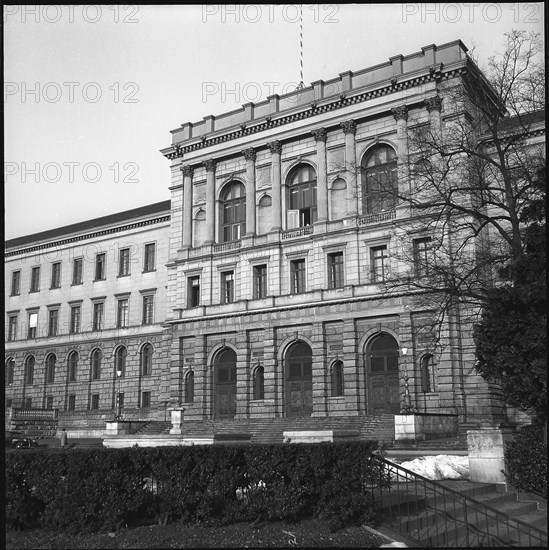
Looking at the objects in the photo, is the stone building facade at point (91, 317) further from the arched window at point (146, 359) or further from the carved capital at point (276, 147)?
the carved capital at point (276, 147)

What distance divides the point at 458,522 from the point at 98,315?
5689cm

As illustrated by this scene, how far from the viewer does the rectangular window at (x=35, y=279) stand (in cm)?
7081

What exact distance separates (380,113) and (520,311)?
3267cm

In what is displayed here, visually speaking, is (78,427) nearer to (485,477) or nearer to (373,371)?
(373,371)

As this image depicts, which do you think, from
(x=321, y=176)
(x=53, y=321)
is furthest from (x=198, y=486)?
(x=53, y=321)

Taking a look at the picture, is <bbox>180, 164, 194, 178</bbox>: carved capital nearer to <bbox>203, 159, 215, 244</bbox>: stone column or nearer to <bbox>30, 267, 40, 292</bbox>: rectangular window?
<bbox>203, 159, 215, 244</bbox>: stone column

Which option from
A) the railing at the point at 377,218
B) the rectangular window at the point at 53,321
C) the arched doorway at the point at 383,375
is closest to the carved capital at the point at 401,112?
the railing at the point at 377,218

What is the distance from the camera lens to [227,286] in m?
50.9

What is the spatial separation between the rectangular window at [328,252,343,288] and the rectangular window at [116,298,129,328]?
2448cm

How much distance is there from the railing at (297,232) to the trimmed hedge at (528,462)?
3177cm

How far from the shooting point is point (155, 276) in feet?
202

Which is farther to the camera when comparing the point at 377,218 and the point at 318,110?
the point at 318,110

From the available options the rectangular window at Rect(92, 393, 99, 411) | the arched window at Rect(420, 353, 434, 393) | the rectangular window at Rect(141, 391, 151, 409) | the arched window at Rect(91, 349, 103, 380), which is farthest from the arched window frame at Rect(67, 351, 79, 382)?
the arched window at Rect(420, 353, 434, 393)

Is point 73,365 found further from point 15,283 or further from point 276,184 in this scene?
point 276,184
